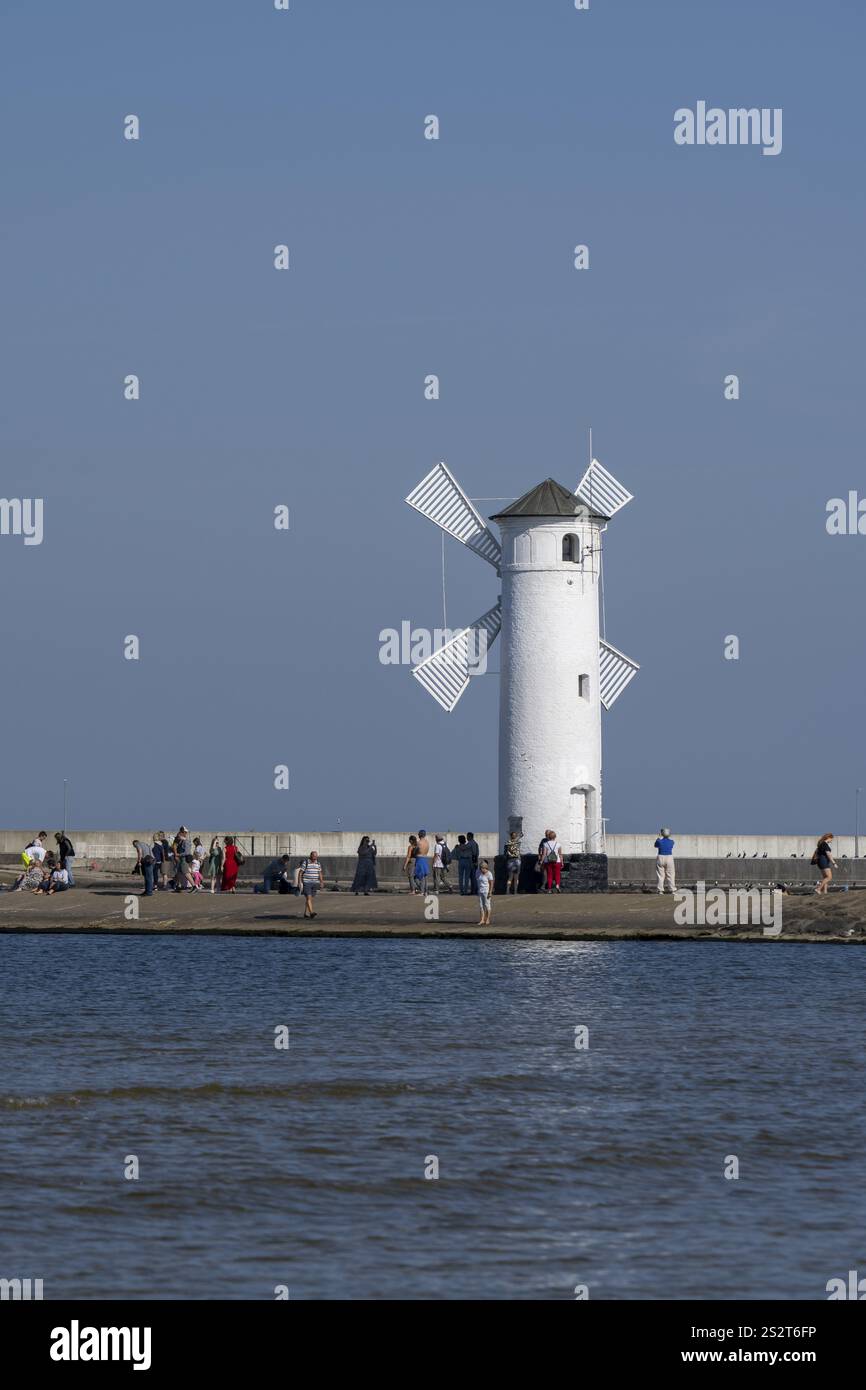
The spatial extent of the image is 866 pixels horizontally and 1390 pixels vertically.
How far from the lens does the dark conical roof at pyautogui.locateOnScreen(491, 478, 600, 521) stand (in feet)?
141

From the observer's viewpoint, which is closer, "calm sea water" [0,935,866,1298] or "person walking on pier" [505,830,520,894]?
"calm sea water" [0,935,866,1298]

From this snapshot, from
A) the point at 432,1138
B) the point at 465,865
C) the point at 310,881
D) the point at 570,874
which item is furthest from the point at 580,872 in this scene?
the point at 432,1138

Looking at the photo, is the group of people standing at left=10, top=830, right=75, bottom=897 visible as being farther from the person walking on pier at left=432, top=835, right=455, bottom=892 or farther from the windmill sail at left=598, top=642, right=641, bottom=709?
the windmill sail at left=598, top=642, right=641, bottom=709

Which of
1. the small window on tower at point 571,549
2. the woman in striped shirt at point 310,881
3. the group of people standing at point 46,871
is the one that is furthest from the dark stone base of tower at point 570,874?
the group of people standing at point 46,871

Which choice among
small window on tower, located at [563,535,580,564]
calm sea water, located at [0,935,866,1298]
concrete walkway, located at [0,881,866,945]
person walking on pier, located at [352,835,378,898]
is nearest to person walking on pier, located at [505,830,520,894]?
concrete walkway, located at [0,881,866,945]

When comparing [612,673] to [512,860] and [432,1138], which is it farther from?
[432,1138]

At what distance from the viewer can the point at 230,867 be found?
43.8 meters

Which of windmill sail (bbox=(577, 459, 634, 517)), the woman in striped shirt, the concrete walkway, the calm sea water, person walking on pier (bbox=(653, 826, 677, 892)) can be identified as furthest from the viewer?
windmill sail (bbox=(577, 459, 634, 517))

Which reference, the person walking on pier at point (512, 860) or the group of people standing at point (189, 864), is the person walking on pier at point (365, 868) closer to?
the group of people standing at point (189, 864)

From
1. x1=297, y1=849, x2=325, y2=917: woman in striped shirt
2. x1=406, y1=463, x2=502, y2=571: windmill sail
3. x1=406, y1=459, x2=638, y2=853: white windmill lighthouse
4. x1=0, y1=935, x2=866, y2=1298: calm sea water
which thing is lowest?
x1=0, y1=935, x2=866, y2=1298: calm sea water

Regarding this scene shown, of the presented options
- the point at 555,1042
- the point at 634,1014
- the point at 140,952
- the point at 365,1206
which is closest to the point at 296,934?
the point at 140,952

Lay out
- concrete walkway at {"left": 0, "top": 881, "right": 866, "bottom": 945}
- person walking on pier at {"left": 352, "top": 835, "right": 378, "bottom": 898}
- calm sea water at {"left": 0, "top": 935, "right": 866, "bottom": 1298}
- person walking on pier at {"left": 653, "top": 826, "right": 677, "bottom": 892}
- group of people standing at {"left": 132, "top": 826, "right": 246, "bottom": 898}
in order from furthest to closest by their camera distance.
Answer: person walking on pier at {"left": 352, "top": 835, "right": 378, "bottom": 898}, group of people standing at {"left": 132, "top": 826, "right": 246, "bottom": 898}, person walking on pier at {"left": 653, "top": 826, "right": 677, "bottom": 892}, concrete walkway at {"left": 0, "top": 881, "right": 866, "bottom": 945}, calm sea water at {"left": 0, "top": 935, "right": 866, "bottom": 1298}

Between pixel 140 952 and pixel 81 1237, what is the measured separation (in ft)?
79.1

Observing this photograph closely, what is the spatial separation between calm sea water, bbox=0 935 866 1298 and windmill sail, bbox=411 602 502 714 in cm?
1527
